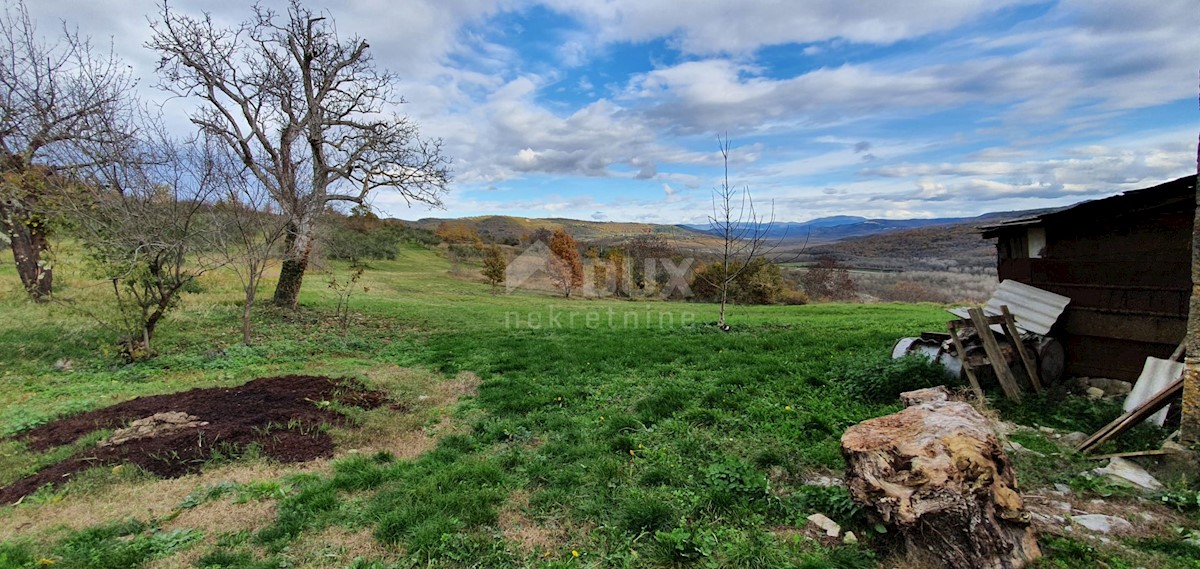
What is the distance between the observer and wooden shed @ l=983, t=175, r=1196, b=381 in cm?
487

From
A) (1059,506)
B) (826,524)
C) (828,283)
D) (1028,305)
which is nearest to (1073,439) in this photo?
(1059,506)

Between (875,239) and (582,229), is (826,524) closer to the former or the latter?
(582,229)

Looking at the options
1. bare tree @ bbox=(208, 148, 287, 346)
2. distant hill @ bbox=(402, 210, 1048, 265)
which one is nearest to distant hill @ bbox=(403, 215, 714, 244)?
distant hill @ bbox=(402, 210, 1048, 265)

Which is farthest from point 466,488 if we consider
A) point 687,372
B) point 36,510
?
point 687,372

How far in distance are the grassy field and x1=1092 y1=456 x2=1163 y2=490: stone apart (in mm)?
251

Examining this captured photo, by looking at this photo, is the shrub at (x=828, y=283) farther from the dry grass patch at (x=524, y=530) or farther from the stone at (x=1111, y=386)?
the dry grass patch at (x=524, y=530)

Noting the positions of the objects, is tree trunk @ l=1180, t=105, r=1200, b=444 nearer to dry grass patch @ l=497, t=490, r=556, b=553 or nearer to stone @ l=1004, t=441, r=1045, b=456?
stone @ l=1004, t=441, r=1045, b=456

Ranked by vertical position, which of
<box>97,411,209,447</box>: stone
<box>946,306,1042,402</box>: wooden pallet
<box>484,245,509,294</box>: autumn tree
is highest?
<box>484,245,509,294</box>: autumn tree

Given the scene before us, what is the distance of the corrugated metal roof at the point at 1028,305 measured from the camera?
5680 millimetres

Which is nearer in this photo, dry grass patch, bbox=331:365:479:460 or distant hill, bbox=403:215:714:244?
dry grass patch, bbox=331:365:479:460

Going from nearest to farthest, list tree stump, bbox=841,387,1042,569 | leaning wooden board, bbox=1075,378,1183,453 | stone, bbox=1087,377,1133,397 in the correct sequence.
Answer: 1. tree stump, bbox=841,387,1042,569
2. leaning wooden board, bbox=1075,378,1183,453
3. stone, bbox=1087,377,1133,397

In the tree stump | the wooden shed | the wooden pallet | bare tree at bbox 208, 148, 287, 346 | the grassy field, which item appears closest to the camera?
the tree stump

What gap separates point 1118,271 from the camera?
5301 millimetres

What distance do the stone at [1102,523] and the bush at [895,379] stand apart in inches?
88.5
